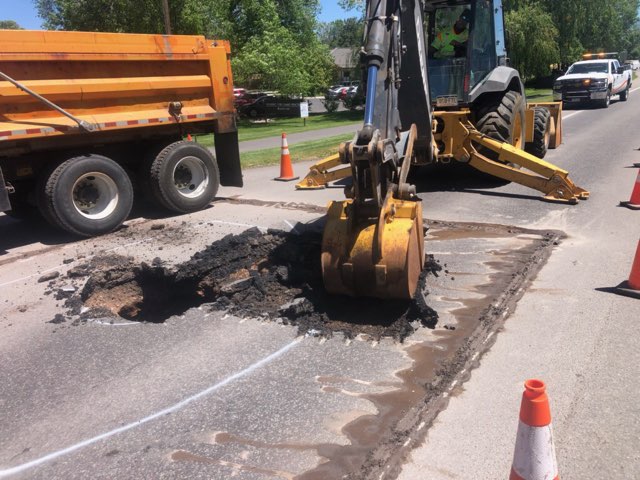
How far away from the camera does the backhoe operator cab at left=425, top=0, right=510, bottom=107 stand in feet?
30.9

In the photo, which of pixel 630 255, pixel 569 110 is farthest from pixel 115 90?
pixel 569 110

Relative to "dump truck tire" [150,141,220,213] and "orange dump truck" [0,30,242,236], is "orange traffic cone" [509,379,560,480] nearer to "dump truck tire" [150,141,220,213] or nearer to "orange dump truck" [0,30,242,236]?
"orange dump truck" [0,30,242,236]

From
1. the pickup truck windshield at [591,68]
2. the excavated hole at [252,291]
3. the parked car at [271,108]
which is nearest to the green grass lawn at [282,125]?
the parked car at [271,108]

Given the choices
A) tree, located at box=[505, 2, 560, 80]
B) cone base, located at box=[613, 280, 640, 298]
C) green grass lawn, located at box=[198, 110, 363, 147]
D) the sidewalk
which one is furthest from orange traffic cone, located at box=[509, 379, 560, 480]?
tree, located at box=[505, 2, 560, 80]

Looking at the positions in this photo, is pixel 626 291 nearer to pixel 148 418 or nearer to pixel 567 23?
pixel 148 418

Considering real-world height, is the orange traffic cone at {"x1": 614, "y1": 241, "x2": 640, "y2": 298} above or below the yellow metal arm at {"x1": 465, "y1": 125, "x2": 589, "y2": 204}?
below

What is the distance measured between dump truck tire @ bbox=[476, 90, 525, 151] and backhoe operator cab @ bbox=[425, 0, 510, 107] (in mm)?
296

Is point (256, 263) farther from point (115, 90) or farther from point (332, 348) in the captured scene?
point (115, 90)

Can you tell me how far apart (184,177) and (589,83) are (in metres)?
23.1

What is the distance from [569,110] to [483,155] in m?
20.6

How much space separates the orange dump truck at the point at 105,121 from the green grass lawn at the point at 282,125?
36.0ft

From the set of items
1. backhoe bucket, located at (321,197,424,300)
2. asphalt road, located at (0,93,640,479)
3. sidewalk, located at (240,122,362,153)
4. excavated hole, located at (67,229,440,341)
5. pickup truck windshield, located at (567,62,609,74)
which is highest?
pickup truck windshield, located at (567,62,609,74)

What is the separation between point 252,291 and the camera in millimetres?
5406

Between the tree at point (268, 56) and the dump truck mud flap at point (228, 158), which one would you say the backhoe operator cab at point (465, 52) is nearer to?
the dump truck mud flap at point (228, 158)
